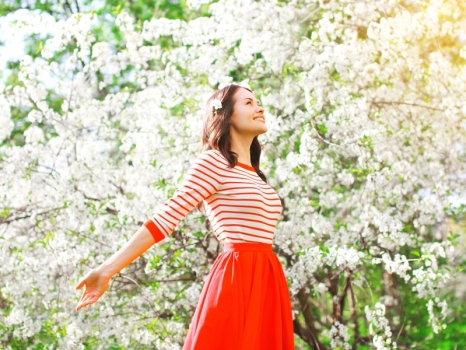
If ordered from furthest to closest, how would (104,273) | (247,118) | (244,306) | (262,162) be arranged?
(262,162) → (247,118) → (244,306) → (104,273)

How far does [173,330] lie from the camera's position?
449cm

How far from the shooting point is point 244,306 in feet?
7.32

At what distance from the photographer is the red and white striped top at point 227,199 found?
2.24m

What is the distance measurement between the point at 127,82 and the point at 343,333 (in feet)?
Answer: 19.6

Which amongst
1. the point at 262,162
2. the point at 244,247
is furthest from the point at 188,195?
the point at 262,162

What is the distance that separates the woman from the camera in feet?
7.05

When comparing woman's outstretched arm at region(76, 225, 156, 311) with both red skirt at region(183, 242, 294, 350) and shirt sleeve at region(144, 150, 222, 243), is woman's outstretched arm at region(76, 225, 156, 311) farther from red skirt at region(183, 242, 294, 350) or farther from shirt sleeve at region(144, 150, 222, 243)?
red skirt at region(183, 242, 294, 350)

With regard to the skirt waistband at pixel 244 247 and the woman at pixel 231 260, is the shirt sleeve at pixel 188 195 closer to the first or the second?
the woman at pixel 231 260

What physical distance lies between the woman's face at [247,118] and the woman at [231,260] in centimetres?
11

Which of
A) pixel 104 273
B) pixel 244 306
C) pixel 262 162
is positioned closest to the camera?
pixel 104 273

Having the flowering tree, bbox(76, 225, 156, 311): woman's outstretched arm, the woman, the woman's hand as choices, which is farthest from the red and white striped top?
the flowering tree

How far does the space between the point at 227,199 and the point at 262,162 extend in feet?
6.82

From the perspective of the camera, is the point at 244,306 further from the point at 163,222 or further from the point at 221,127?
the point at 221,127

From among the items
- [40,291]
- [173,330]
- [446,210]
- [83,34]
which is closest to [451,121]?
[446,210]
